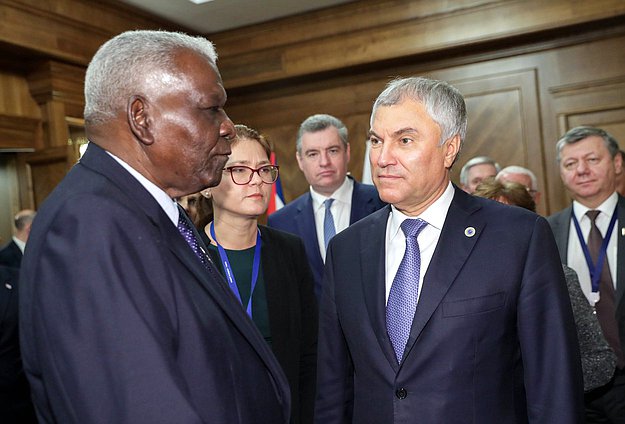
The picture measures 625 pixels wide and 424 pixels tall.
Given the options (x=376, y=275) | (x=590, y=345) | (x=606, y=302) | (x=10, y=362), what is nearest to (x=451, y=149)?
(x=376, y=275)

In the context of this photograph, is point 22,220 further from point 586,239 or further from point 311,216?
point 586,239

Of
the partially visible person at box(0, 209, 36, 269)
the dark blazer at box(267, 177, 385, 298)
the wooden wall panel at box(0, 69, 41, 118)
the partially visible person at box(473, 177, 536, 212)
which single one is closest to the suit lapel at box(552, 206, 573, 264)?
the partially visible person at box(473, 177, 536, 212)

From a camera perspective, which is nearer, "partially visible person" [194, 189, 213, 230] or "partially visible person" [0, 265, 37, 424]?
"partially visible person" [194, 189, 213, 230]

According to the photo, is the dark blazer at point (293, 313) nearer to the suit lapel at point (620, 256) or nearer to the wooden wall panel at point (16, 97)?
the suit lapel at point (620, 256)

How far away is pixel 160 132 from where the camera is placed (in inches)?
52.1

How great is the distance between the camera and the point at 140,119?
1.31 m

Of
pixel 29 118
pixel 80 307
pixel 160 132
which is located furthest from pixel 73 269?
pixel 29 118

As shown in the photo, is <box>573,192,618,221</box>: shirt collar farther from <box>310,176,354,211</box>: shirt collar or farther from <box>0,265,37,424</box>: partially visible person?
<box>0,265,37,424</box>: partially visible person

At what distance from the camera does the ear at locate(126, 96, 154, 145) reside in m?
1.30

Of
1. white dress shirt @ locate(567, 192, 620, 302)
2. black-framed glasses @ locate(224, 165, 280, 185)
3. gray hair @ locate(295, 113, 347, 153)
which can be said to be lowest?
white dress shirt @ locate(567, 192, 620, 302)

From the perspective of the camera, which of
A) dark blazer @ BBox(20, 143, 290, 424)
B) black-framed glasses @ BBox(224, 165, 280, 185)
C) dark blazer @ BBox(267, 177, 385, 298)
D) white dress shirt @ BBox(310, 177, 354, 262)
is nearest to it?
dark blazer @ BBox(20, 143, 290, 424)

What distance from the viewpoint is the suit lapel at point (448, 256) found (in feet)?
5.93

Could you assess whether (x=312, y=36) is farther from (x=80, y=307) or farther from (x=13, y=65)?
(x=80, y=307)

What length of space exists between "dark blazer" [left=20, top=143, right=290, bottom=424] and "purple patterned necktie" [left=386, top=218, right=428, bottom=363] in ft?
2.19
